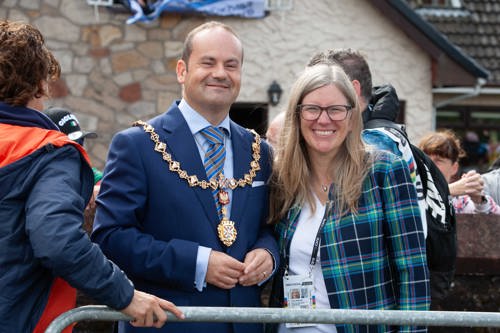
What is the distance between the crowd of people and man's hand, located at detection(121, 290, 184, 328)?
308mm

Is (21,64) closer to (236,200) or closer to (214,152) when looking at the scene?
(214,152)

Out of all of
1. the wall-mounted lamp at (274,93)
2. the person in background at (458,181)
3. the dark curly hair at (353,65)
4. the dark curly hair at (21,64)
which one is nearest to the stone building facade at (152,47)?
the wall-mounted lamp at (274,93)

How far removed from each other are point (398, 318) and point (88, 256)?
3.38 ft

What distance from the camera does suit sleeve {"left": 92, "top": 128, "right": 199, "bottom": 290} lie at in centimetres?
299

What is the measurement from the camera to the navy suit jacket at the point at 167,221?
3.00m

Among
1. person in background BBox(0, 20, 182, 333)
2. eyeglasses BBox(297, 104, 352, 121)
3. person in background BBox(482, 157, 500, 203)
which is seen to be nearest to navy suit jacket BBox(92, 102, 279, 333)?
person in background BBox(0, 20, 182, 333)

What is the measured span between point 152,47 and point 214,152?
28.0 feet

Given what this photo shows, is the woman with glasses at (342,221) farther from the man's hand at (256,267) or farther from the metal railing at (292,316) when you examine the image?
the metal railing at (292,316)

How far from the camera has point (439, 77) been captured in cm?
1236

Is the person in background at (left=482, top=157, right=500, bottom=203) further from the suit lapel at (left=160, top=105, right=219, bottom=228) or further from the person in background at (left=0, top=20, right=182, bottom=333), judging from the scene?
the person in background at (left=0, top=20, right=182, bottom=333)

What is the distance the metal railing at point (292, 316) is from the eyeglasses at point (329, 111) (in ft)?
3.04

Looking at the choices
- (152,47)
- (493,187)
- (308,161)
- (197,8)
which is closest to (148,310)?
(308,161)

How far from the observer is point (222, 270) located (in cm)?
304

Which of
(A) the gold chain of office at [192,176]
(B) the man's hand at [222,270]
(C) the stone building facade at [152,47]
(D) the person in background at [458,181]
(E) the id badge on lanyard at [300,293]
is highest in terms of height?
(C) the stone building facade at [152,47]
